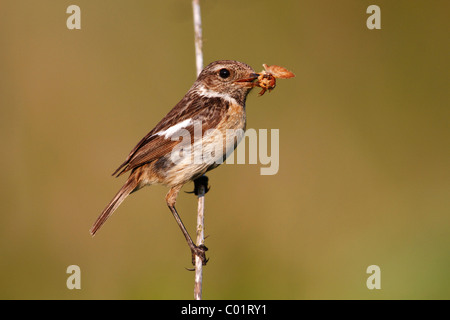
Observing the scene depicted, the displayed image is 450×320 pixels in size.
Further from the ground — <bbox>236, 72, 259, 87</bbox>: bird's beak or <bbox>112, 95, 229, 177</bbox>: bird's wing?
<bbox>236, 72, 259, 87</bbox>: bird's beak

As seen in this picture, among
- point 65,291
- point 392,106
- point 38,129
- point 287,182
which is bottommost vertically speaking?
point 65,291

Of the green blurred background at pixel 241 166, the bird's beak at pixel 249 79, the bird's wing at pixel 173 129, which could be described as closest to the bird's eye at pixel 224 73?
the bird's beak at pixel 249 79

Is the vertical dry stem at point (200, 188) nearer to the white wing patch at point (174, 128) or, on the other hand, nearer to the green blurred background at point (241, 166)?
the green blurred background at point (241, 166)

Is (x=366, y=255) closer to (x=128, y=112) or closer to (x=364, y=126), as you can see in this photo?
(x=364, y=126)

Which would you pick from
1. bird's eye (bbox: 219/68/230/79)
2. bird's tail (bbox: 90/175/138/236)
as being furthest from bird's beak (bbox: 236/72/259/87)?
bird's tail (bbox: 90/175/138/236)

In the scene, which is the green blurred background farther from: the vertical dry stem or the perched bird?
the perched bird

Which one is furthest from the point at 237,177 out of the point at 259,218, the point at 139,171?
the point at 139,171

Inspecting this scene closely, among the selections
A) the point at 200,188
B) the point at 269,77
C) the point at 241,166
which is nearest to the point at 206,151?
the point at 200,188

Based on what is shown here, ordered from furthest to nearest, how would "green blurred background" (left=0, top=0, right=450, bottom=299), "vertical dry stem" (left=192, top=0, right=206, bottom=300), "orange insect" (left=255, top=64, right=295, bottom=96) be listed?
"green blurred background" (left=0, top=0, right=450, bottom=299)
"orange insect" (left=255, top=64, right=295, bottom=96)
"vertical dry stem" (left=192, top=0, right=206, bottom=300)
